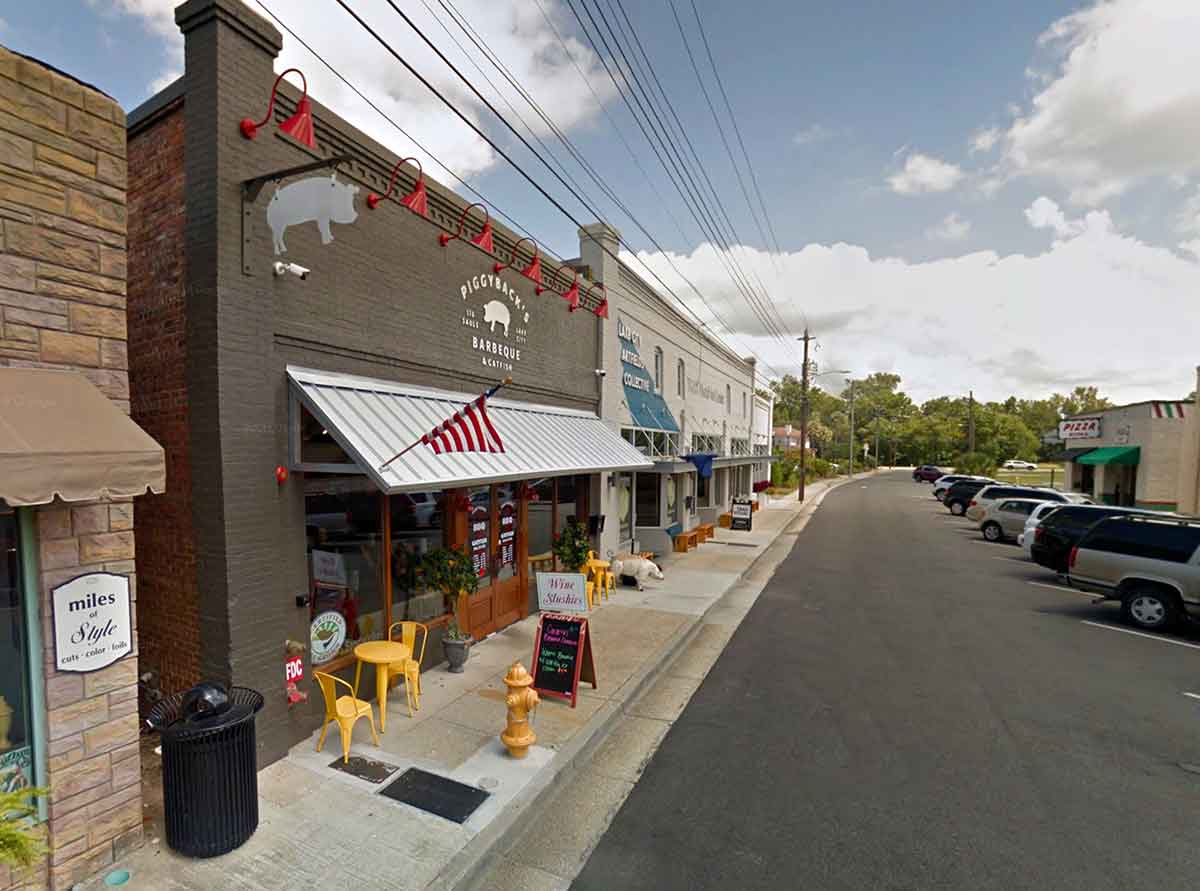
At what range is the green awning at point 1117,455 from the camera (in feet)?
93.0

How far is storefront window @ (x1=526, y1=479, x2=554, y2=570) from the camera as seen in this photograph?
11156mm

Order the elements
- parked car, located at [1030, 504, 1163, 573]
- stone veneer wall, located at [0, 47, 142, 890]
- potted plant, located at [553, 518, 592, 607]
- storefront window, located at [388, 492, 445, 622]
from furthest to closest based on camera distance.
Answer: parked car, located at [1030, 504, 1163, 573]
potted plant, located at [553, 518, 592, 607]
storefront window, located at [388, 492, 445, 622]
stone veneer wall, located at [0, 47, 142, 890]

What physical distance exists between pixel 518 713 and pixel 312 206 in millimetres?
5587

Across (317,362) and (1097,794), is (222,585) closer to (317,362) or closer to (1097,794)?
(317,362)

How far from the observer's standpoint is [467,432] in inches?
231

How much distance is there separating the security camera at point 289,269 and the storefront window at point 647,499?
41.2 ft

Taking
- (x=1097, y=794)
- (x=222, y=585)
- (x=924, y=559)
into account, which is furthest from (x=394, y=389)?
(x=924, y=559)

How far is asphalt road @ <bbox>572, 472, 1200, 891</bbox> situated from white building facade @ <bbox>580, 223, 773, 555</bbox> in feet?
18.9

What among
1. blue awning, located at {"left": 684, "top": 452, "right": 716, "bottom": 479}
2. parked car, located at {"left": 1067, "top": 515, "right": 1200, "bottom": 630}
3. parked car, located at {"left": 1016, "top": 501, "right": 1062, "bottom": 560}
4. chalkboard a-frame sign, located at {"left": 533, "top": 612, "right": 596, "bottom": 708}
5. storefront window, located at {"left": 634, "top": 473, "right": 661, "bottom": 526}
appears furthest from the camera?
parked car, located at {"left": 1016, "top": 501, "right": 1062, "bottom": 560}

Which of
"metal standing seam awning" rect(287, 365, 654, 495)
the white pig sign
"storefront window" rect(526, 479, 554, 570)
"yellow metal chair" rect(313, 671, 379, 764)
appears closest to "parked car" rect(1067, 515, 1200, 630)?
"metal standing seam awning" rect(287, 365, 654, 495)

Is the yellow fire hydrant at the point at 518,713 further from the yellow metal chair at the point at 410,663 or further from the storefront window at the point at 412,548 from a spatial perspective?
the storefront window at the point at 412,548

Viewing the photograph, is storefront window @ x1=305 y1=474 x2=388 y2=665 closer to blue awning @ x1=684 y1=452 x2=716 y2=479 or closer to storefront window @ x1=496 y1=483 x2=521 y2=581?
storefront window @ x1=496 y1=483 x2=521 y2=581

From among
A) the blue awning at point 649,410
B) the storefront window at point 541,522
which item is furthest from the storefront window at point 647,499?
the storefront window at point 541,522

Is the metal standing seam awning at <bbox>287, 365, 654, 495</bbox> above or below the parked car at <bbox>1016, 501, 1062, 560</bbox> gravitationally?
above
